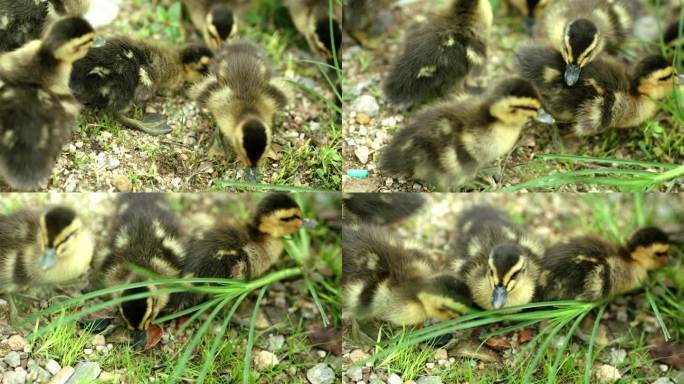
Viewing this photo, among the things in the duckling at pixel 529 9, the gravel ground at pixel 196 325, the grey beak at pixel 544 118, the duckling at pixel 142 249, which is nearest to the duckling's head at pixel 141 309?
the duckling at pixel 142 249

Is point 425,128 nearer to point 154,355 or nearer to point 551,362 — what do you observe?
point 551,362

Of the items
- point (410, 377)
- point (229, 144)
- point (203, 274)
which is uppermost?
point (229, 144)

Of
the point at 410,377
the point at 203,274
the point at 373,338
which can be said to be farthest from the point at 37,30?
the point at 410,377

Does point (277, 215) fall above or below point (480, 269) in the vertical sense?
above

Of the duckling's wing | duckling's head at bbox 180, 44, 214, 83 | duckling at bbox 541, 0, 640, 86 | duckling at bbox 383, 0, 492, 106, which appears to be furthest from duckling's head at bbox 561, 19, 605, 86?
the duckling's wing

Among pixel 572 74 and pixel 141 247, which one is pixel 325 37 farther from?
pixel 141 247

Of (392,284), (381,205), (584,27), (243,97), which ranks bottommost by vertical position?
(392,284)

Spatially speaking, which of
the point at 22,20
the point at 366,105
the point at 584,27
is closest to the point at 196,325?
the point at 366,105
